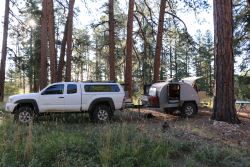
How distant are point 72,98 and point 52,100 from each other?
827 millimetres

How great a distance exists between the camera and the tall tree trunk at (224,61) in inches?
589

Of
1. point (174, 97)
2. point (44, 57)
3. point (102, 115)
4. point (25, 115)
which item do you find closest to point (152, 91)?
point (174, 97)

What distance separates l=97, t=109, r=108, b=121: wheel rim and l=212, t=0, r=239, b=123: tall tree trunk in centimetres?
465

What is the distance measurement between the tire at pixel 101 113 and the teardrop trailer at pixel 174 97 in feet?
9.47

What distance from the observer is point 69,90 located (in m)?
15.9

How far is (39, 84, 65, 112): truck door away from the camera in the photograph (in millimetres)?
15625

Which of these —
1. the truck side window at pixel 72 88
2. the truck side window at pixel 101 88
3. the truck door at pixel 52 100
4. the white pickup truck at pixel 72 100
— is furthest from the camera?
the truck side window at pixel 101 88

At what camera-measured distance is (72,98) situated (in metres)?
15.8

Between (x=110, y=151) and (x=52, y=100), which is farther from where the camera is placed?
(x=52, y=100)

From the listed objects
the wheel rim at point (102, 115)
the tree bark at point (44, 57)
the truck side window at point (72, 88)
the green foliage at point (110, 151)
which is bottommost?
the green foliage at point (110, 151)

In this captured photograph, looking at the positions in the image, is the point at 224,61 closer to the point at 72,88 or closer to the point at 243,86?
the point at 72,88

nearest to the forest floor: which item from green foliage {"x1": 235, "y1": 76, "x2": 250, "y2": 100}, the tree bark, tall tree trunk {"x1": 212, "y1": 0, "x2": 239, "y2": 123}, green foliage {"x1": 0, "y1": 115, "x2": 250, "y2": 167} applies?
green foliage {"x1": 0, "y1": 115, "x2": 250, "y2": 167}

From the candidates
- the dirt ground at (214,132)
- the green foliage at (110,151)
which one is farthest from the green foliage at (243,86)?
the green foliage at (110,151)

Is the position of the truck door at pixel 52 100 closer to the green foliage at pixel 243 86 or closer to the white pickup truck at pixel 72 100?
the white pickup truck at pixel 72 100
